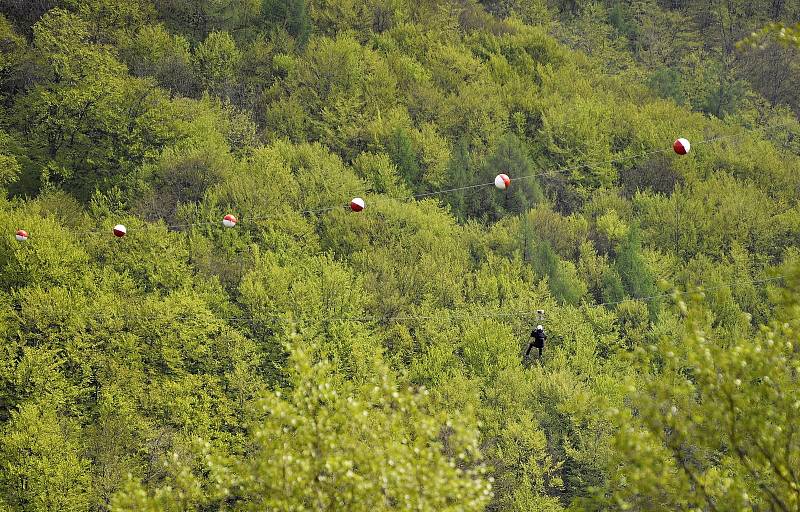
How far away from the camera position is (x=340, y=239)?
53969 mm

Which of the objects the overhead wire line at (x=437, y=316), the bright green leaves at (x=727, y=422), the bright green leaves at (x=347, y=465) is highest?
the bright green leaves at (x=727, y=422)

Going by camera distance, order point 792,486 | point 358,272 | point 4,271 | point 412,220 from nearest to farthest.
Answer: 1. point 792,486
2. point 4,271
3. point 358,272
4. point 412,220

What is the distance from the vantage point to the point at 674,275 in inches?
2397

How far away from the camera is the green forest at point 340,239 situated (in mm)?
41438

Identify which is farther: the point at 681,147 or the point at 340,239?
the point at 340,239

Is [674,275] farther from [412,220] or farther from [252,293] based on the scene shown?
[252,293]

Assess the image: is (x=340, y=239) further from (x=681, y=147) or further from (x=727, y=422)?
(x=727, y=422)

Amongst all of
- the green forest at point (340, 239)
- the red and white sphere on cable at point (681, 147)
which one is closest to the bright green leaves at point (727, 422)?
the green forest at point (340, 239)

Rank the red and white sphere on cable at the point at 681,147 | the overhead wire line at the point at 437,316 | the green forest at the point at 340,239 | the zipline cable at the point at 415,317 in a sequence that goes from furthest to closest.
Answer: the overhead wire line at the point at 437,316
the zipline cable at the point at 415,317
the green forest at the point at 340,239
the red and white sphere on cable at the point at 681,147

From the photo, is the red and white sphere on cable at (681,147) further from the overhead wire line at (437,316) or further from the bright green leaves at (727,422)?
the overhead wire line at (437,316)

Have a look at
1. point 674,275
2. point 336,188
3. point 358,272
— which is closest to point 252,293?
point 358,272

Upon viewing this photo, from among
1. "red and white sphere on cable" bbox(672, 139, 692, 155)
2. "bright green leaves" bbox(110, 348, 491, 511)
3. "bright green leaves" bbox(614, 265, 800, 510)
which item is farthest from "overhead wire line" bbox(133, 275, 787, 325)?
"bright green leaves" bbox(614, 265, 800, 510)

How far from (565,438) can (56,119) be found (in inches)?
1199

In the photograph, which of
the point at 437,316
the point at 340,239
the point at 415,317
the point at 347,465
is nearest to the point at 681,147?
the point at 347,465
